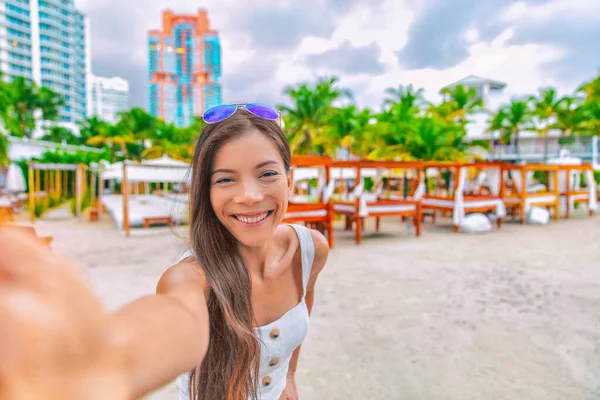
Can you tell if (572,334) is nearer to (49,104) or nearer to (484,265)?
(484,265)

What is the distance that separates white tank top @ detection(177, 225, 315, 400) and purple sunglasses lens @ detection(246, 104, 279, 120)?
1.40 ft

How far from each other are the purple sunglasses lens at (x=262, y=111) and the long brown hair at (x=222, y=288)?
1.1 inches

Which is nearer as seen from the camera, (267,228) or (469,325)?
(267,228)

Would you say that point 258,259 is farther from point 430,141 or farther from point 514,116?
point 514,116

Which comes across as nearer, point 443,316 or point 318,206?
point 443,316

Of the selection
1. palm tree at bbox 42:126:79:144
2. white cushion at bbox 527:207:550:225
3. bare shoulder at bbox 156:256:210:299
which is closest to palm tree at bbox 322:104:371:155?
white cushion at bbox 527:207:550:225

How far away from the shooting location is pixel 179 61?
286 feet

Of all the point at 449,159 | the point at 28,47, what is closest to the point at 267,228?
the point at 449,159

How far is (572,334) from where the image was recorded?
4094mm

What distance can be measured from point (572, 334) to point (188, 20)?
92.7 meters

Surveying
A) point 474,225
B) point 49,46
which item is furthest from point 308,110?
point 49,46

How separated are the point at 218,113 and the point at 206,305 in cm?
54

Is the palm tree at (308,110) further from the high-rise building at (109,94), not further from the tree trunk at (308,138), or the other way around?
the high-rise building at (109,94)

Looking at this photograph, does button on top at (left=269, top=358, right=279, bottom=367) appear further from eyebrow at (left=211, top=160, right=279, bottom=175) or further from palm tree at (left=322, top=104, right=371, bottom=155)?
palm tree at (left=322, top=104, right=371, bottom=155)
